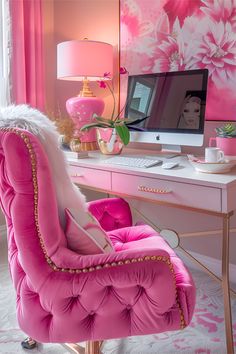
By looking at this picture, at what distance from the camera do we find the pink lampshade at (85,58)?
2.02m

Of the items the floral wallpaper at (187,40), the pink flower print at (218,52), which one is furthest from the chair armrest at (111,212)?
the pink flower print at (218,52)

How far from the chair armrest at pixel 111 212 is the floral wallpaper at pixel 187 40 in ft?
2.49

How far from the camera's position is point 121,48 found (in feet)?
7.30

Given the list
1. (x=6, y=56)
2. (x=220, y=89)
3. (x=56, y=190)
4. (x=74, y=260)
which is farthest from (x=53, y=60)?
(x=74, y=260)

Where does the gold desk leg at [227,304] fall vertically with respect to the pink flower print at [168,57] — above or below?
below

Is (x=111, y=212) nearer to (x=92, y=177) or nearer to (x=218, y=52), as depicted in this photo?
(x=92, y=177)

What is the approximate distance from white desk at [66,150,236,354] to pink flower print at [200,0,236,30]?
0.76m

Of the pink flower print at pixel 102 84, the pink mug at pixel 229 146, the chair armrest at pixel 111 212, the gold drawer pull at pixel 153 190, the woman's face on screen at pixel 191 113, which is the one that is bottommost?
the chair armrest at pixel 111 212

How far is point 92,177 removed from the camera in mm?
1712

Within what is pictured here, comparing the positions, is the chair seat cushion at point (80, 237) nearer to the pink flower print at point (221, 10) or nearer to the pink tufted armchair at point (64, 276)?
the pink tufted armchair at point (64, 276)

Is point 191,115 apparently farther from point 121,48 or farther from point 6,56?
point 6,56

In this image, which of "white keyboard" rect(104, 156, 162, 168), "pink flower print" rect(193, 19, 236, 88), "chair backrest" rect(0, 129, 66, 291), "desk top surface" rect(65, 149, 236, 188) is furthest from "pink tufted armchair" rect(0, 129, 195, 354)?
"pink flower print" rect(193, 19, 236, 88)

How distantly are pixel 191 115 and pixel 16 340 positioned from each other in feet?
4.28

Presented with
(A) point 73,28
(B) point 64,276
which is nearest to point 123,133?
(B) point 64,276
